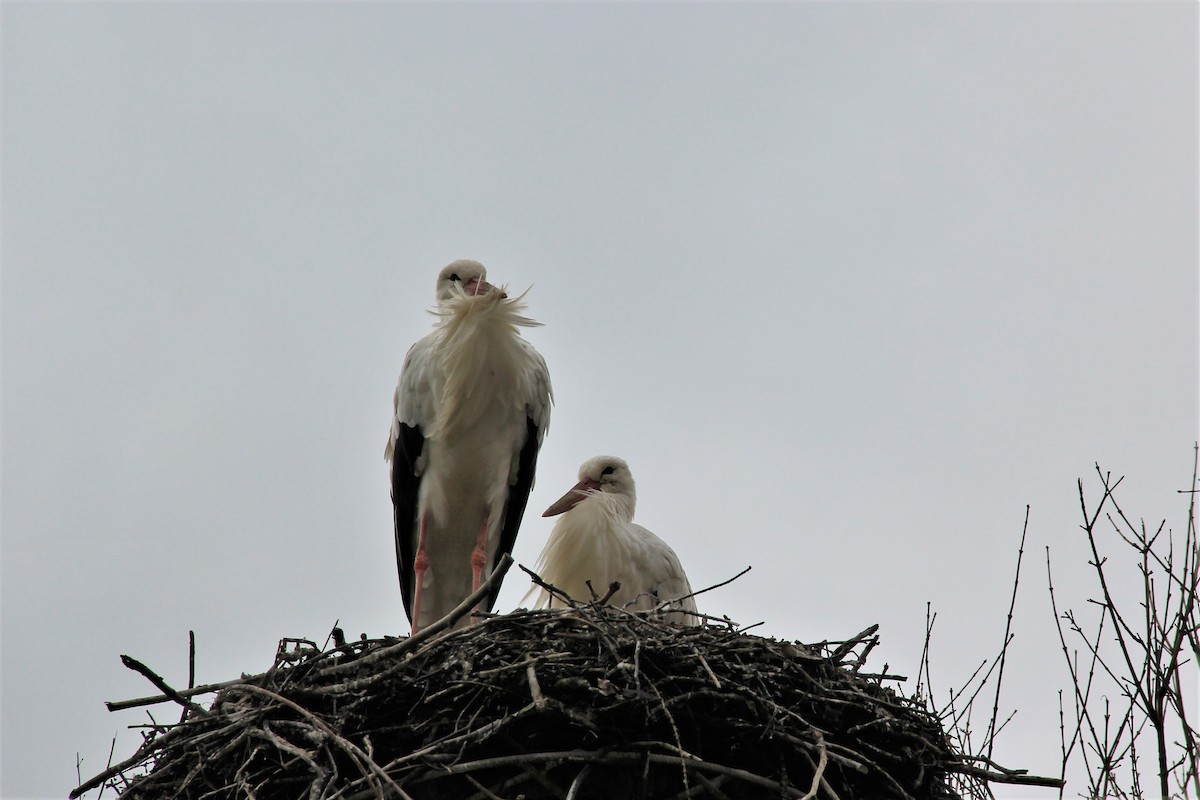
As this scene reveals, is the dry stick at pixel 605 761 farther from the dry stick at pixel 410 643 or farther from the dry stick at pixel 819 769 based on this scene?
the dry stick at pixel 410 643

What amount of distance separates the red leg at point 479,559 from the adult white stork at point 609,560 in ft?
0.81

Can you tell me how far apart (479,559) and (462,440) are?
20.2 inches

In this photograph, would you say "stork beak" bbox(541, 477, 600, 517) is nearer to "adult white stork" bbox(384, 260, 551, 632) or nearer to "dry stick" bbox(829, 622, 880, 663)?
"adult white stork" bbox(384, 260, 551, 632)

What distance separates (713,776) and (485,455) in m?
2.27

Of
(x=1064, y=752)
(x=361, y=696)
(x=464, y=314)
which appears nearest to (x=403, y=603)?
(x=464, y=314)

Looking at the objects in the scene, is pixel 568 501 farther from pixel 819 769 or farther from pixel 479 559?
pixel 819 769

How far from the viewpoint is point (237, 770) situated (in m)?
3.44

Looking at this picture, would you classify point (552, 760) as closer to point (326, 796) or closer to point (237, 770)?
point (326, 796)

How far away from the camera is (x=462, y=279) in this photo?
18.1 ft

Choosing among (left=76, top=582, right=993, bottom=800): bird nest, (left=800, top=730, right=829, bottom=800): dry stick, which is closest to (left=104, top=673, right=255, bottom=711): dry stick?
(left=76, top=582, right=993, bottom=800): bird nest

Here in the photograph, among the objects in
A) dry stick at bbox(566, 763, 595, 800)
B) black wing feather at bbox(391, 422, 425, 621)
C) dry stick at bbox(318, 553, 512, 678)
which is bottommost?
dry stick at bbox(566, 763, 595, 800)

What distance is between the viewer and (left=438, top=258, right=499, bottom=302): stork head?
5.44 metres

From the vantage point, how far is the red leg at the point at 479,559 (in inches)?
212

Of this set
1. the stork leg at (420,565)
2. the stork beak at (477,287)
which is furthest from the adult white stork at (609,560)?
the stork beak at (477,287)
